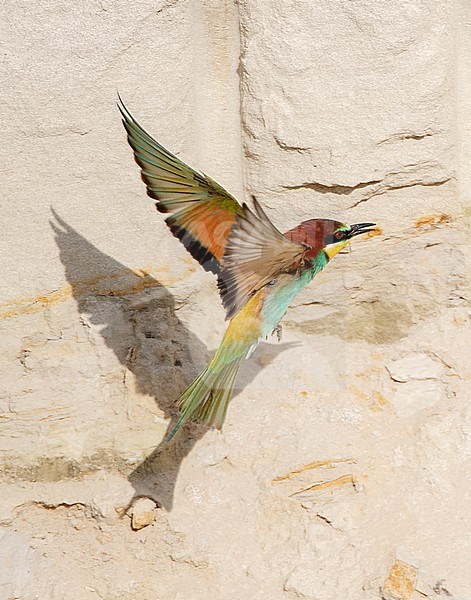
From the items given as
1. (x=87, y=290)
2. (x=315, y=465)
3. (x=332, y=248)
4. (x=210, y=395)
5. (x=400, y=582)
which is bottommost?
(x=400, y=582)

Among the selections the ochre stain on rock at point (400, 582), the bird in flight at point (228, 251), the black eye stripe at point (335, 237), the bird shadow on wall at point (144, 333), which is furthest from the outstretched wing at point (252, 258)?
the ochre stain on rock at point (400, 582)

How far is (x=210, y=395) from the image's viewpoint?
2514mm

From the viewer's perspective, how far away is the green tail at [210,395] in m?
2.47

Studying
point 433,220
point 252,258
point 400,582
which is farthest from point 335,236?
point 400,582

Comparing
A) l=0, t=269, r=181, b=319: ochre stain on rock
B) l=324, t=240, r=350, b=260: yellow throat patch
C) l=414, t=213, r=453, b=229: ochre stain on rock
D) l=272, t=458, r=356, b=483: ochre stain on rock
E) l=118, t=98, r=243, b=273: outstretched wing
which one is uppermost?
l=118, t=98, r=243, b=273: outstretched wing

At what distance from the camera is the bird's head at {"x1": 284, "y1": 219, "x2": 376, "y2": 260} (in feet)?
8.05

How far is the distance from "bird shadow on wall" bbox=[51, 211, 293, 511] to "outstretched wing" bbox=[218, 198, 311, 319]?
561 millimetres

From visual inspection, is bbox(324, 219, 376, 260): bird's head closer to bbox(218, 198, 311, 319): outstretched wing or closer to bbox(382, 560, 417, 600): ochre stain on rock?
bbox(218, 198, 311, 319): outstretched wing

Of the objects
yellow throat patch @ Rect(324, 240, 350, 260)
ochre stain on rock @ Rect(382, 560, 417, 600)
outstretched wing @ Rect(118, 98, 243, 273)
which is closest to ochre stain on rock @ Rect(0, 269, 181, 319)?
outstretched wing @ Rect(118, 98, 243, 273)

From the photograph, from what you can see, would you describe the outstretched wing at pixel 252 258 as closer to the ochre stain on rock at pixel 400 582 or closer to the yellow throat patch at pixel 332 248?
the yellow throat patch at pixel 332 248

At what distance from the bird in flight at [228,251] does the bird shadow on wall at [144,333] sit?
0.40 m

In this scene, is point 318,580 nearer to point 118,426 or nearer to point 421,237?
point 118,426

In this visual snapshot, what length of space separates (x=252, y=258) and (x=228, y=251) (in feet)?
0.19

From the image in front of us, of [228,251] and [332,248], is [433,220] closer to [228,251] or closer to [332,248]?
[332,248]
